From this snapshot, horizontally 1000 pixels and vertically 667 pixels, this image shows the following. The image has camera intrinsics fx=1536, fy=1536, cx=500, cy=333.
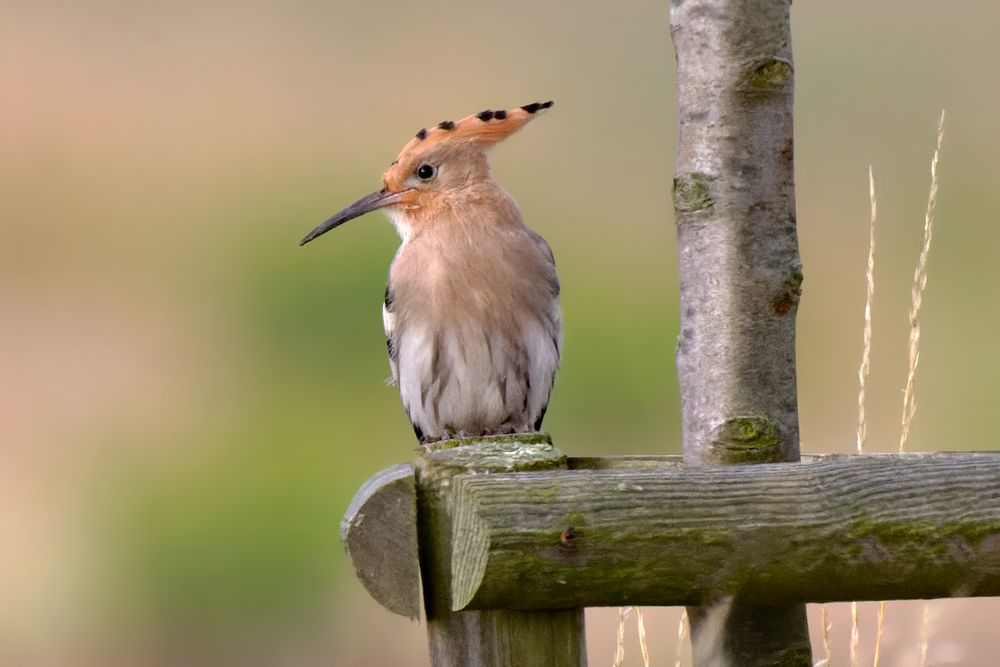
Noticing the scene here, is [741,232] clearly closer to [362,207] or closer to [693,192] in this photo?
[693,192]

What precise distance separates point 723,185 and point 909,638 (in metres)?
3.06

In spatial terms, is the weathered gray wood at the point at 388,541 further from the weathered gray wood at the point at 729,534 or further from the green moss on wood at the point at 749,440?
the green moss on wood at the point at 749,440

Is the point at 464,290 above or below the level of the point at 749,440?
above

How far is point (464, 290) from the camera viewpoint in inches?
147

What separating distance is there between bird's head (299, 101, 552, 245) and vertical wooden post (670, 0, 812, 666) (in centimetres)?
147

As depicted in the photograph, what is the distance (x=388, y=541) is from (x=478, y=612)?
0.53 feet

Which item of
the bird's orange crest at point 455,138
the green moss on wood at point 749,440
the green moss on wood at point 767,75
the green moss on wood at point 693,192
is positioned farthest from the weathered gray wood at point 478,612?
the bird's orange crest at point 455,138

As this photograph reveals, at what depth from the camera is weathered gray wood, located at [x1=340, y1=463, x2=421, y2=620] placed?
2045mm

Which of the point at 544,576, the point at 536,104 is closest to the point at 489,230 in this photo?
the point at 536,104

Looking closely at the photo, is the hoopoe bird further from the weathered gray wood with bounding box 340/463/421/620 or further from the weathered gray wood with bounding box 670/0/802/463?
the weathered gray wood with bounding box 340/463/421/620

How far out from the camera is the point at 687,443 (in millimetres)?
2426

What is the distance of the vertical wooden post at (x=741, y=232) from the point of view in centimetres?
234

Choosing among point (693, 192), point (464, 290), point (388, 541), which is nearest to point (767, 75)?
point (693, 192)

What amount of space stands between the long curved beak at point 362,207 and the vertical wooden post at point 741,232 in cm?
153
